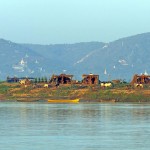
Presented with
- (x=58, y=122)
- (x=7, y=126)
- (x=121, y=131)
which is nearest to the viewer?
(x=121, y=131)

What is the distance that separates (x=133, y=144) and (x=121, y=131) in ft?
44.9

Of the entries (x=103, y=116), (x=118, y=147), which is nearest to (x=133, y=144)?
(x=118, y=147)

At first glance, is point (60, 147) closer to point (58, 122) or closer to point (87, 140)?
point (87, 140)

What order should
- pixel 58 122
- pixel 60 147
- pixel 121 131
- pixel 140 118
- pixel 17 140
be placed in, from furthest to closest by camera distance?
pixel 140 118 → pixel 58 122 → pixel 121 131 → pixel 17 140 → pixel 60 147

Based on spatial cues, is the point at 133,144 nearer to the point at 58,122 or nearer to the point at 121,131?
the point at 121,131

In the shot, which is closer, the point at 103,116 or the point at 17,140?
the point at 17,140

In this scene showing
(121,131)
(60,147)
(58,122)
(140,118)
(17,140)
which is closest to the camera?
(60,147)

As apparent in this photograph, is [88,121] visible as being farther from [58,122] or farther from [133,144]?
[133,144]

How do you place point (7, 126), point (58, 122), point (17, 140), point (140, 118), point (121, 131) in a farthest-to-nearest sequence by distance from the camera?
point (140, 118) → point (58, 122) → point (7, 126) → point (121, 131) → point (17, 140)

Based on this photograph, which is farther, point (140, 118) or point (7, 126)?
point (140, 118)

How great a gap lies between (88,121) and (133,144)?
3226 cm

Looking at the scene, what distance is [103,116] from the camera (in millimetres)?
125062

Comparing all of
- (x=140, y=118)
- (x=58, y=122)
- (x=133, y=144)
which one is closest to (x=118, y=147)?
(x=133, y=144)

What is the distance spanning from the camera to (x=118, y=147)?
77.7 metres
